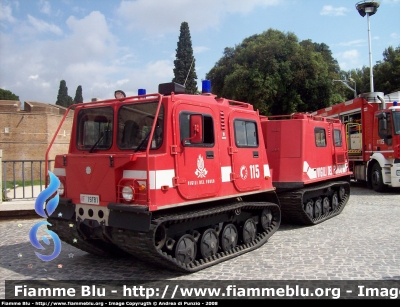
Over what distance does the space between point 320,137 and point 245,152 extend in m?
3.83

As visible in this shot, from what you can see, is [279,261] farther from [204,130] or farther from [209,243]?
[204,130]

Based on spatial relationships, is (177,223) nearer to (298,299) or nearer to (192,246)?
(192,246)

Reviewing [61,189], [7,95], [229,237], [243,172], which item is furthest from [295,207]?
[7,95]

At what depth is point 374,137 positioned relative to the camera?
15.9m

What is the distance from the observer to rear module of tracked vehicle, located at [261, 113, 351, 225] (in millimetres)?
9242

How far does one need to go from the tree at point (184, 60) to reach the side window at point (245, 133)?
26.4 m

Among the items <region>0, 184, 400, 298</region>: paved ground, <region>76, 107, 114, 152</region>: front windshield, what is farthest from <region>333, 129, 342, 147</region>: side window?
<region>76, 107, 114, 152</region>: front windshield

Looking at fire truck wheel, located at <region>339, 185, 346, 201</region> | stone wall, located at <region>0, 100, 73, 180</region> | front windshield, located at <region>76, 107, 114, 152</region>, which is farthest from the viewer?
stone wall, located at <region>0, 100, 73, 180</region>

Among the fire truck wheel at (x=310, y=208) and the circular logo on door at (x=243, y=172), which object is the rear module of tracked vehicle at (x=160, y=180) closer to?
the circular logo on door at (x=243, y=172)

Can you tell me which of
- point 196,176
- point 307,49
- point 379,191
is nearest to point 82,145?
point 196,176

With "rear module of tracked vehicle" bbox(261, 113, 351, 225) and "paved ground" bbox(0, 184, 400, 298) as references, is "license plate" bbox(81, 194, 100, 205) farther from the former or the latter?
"rear module of tracked vehicle" bbox(261, 113, 351, 225)

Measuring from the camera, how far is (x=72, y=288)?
5.48 metres

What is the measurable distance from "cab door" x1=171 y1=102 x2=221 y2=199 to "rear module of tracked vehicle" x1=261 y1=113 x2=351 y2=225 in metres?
3.22

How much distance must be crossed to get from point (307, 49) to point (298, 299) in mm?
26029
